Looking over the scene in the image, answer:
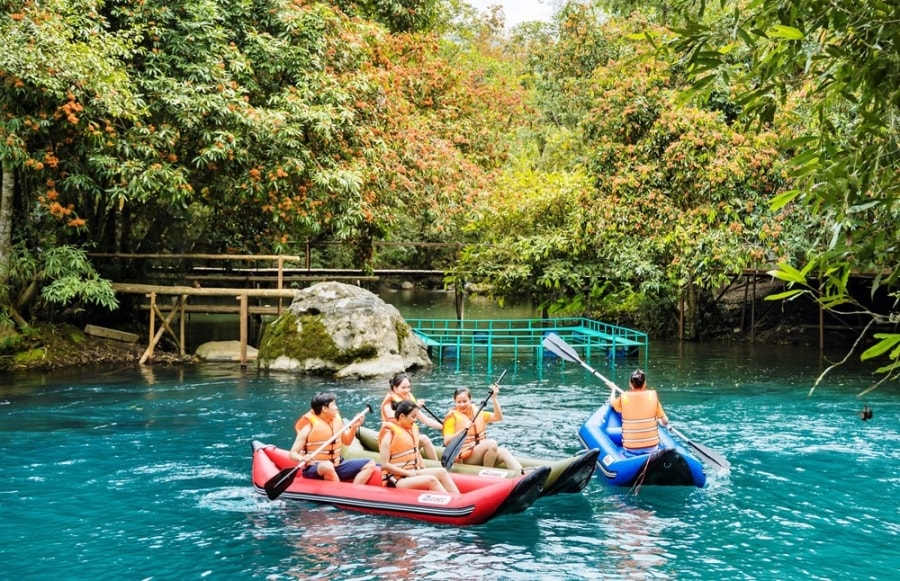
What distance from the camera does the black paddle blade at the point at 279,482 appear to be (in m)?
9.84

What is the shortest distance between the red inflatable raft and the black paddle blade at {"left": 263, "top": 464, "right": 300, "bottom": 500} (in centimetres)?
29

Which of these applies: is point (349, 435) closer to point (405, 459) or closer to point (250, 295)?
point (405, 459)

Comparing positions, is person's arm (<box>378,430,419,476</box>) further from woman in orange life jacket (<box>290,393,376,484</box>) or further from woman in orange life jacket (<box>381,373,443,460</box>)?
woman in orange life jacket (<box>381,373,443,460</box>)

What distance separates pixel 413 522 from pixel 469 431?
155 centimetres

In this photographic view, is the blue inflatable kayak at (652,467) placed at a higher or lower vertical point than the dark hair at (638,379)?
lower

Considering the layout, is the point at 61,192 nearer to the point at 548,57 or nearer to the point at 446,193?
the point at 446,193

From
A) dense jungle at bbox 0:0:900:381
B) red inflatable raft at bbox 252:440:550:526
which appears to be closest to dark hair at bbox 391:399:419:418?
red inflatable raft at bbox 252:440:550:526

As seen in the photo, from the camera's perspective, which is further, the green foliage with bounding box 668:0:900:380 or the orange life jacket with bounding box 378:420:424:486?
the orange life jacket with bounding box 378:420:424:486

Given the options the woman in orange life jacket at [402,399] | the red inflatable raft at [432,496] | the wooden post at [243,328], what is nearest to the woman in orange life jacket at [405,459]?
the red inflatable raft at [432,496]

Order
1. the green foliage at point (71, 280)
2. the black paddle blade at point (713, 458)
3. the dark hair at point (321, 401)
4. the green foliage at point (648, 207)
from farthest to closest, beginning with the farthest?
the green foliage at point (648, 207), the green foliage at point (71, 280), the black paddle blade at point (713, 458), the dark hair at point (321, 401)

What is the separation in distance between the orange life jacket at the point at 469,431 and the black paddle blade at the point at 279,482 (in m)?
1.95

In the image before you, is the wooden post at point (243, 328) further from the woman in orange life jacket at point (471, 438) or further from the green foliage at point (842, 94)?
the green foliage at point (842, 94)

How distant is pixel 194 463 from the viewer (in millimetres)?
12367

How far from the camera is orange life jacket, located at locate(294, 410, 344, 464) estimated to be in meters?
10.3
